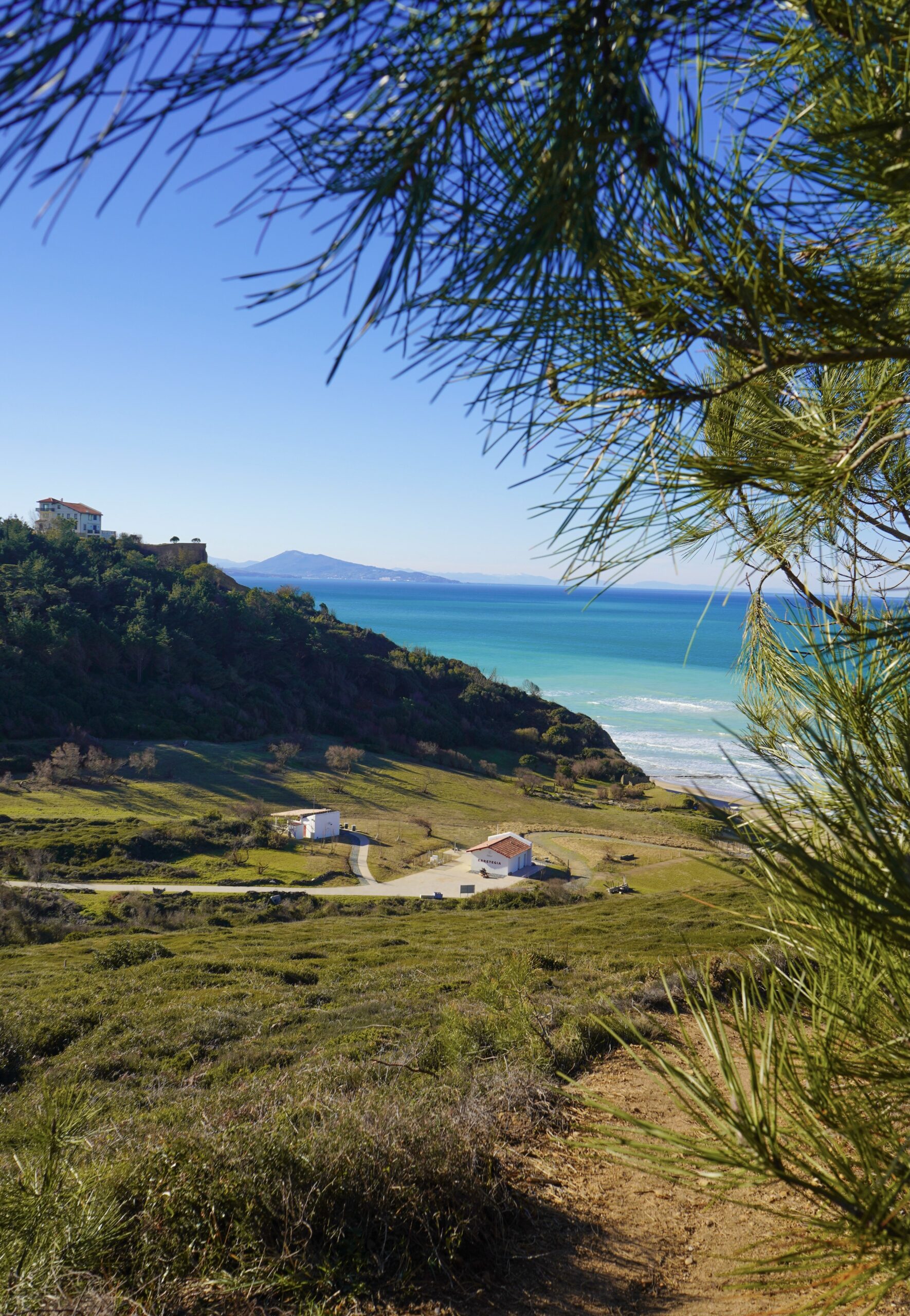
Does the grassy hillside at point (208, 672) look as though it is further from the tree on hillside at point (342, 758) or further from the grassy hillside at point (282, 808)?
the tree on hillside at point (342, 758)

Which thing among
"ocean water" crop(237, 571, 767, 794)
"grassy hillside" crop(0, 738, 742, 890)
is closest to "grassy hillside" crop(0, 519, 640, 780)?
"grassy hillside" crop(0, 738, 742, 890)

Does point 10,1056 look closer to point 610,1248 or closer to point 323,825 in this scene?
point 610,1248

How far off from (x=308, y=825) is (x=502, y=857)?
7.71 meters

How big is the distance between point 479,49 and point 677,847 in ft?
106

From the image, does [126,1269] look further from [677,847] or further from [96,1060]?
[677,847]

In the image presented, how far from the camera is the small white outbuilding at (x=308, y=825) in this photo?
29.5 m

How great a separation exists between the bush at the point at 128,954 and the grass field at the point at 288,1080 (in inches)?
2.6

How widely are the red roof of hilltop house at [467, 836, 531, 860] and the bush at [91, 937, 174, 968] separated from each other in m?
14.7

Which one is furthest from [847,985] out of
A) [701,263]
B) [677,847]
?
[677,847]

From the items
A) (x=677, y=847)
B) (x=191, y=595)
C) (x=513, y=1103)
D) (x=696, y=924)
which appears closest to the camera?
(x=513, y=1103)

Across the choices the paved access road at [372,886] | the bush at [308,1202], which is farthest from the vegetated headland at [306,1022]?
the paved access road at [372,886]

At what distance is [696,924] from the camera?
14367mm

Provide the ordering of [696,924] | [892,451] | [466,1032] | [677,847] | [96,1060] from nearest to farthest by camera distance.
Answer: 1. [892,451]
2. [466,1032]
3. [96,1060]
4. [696,924]
5. [677,847]

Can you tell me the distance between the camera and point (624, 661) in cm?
9588
